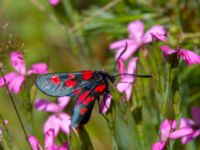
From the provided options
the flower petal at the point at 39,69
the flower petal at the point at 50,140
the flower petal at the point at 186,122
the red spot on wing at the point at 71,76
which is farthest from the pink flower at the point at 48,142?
the flower petal at the point at 186,122

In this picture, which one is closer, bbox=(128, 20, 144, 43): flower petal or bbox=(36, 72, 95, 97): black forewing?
bbox=(36, 72, 95, 97): black forewing

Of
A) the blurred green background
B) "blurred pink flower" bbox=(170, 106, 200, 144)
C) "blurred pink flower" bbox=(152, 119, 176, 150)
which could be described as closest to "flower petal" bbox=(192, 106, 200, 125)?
"blurred pink flower" bbox=(170, 106, 200, 144)

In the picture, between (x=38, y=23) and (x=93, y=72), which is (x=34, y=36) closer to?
(x=38, y=23)

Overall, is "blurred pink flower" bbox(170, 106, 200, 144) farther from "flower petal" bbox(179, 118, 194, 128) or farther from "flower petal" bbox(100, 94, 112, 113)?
"flower petal" bbox(100, 94, 112, 113)

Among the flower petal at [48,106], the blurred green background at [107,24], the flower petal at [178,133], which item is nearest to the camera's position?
the flower petal at [178,133]

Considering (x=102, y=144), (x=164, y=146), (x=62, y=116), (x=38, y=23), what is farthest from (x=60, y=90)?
(x=38, y=23)

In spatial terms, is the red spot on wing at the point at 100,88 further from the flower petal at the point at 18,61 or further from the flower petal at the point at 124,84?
the flower petal at the point at 18,61

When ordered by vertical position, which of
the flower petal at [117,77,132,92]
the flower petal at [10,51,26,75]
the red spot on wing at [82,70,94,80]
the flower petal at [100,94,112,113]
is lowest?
A: the flower petal at [100,94,112,113]
